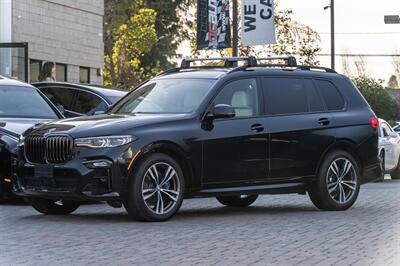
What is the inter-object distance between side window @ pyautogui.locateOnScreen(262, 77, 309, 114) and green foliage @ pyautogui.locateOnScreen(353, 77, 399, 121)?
43248 millimetres

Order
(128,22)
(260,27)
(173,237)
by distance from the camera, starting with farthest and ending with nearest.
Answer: (128,22), (260,27), (173,237)

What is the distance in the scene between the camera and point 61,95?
17.2 meters

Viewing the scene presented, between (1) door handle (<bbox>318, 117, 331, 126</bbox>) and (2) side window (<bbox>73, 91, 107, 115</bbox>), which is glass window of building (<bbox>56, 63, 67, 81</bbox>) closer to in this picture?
(2) side window (<bbox>73, 91, 107, 115</bbox>)

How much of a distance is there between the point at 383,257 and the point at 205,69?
4.74 m

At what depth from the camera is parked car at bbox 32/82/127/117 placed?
16719 millimetres

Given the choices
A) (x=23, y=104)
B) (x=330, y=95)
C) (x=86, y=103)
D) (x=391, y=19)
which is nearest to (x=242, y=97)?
(x=330, y=95)

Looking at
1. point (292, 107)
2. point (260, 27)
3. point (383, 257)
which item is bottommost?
point (383, 257)

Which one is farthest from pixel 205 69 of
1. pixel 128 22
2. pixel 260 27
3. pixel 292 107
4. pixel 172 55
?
pixel 172 55

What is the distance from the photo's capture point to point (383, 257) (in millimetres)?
8680

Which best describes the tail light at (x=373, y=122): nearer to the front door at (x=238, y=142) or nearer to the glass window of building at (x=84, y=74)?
the front door at (x=238, y=142)

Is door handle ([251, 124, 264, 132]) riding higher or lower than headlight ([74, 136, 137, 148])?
higher

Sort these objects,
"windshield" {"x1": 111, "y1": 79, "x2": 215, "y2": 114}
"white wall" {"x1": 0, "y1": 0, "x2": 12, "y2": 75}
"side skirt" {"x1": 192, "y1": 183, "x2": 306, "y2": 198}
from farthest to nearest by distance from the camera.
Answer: "white wall" {"x1": 0, "y1": 0, "x2": 12, "y2": 75} < "windshield" {"x1": 111, "y1": 79, "x2": 215, "y2": 114} < "side skirt" {"x1": 192, "y1": 183, "x2": 306, "y2": 198}

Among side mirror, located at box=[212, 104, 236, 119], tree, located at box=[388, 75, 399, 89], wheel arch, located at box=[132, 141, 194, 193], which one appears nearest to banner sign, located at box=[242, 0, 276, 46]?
side mirror, located at box=[212, 104, 236, 119]

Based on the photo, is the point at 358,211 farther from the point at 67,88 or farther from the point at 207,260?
the point at 67,88
